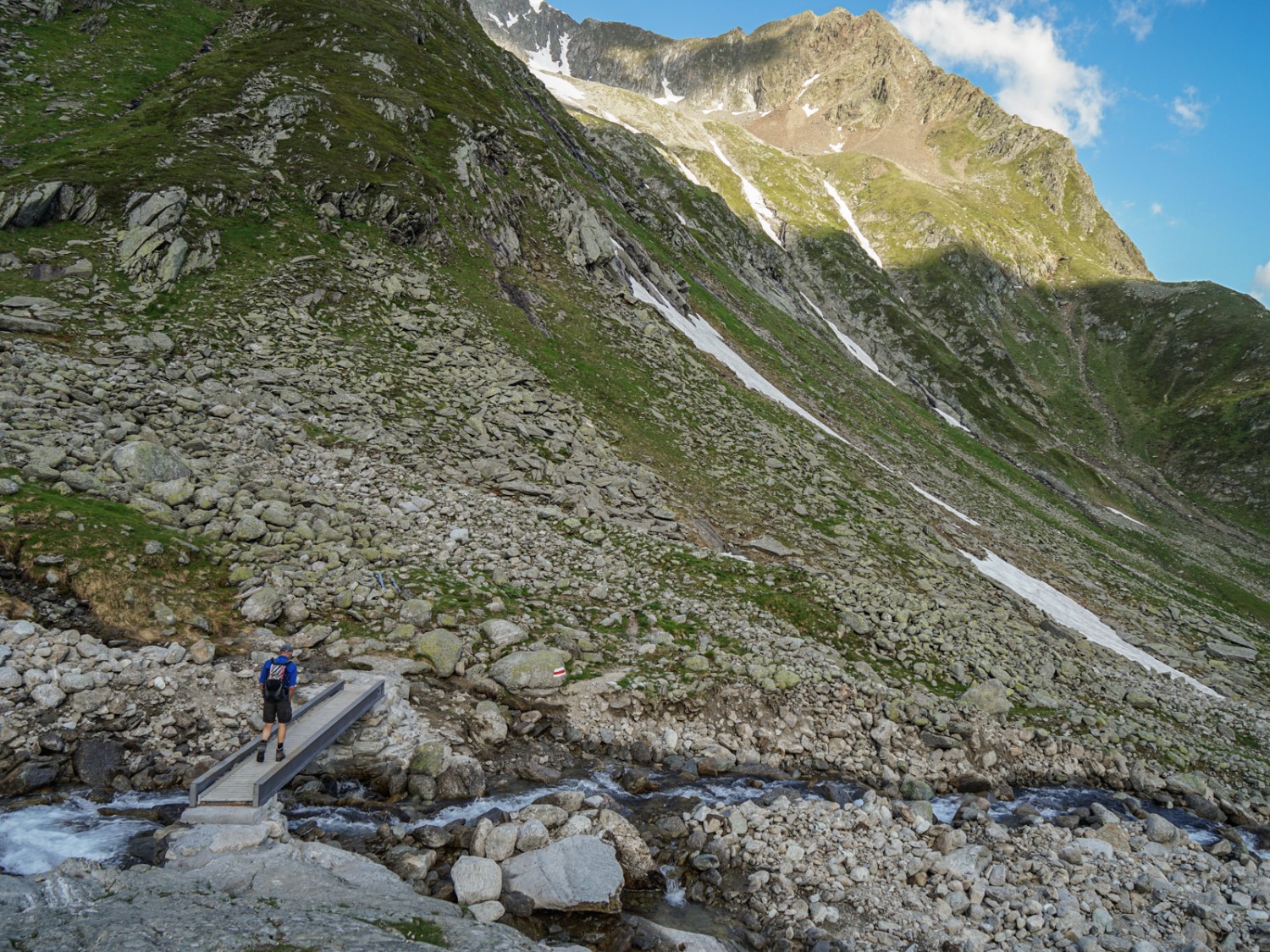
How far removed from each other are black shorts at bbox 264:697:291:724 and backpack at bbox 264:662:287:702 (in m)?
0.09

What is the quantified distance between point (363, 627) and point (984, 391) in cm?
13427

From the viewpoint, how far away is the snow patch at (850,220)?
16750 centimetres

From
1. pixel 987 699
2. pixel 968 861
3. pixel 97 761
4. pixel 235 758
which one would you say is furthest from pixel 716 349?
pixel 97 761

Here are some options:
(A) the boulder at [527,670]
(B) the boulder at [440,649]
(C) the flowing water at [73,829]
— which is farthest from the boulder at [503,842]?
(C) the flowing water at [73,829]

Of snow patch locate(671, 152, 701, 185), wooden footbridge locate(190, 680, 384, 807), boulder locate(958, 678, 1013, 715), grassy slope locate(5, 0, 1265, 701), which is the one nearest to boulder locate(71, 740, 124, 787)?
wooden footbridge locate(190, 680, 384, 807)

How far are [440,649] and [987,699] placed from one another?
17867 millimetres

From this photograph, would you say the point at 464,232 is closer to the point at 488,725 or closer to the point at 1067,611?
the point at 488,725

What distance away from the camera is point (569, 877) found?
421 inches

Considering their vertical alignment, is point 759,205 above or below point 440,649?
above

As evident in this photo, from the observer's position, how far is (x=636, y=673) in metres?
17.0

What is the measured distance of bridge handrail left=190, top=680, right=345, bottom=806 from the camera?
1047cm

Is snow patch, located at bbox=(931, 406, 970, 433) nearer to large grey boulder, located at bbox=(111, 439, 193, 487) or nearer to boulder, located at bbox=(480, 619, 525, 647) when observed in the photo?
boulder, located at bbox=(480, 619, 525, 647)

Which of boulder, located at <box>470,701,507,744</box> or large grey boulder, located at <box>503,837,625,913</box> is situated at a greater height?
large grey boulder, located at <box>503,837,625,913</box>

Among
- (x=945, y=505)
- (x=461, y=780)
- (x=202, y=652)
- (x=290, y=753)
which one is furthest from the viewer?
(x=945, y=505)
